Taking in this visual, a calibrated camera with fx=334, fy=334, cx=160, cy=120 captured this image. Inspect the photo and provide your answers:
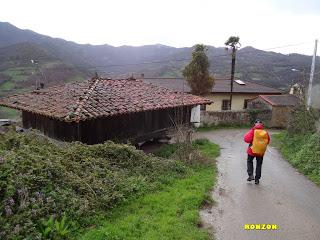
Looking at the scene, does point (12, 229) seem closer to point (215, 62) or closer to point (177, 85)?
point (177, 85)

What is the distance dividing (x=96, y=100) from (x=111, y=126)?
49.3 inches

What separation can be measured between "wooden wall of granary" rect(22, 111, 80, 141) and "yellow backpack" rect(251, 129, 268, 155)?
6.62 meters

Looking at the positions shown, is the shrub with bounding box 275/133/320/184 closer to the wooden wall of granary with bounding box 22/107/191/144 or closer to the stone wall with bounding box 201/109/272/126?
the wooden wall of granary with bounding box 22/107/191/144

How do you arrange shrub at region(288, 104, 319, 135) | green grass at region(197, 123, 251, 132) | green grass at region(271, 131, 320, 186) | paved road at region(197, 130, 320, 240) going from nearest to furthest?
paved road at region(197, 130, 320, 240) → green grass at region(271, 131, 320, 186) → shrub at region(288, 104, 319, 135) → green grass at region(197, 123, 251, 132)

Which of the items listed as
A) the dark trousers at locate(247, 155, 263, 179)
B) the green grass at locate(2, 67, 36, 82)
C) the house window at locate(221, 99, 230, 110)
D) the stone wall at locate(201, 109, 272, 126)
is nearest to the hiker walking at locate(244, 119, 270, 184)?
the dark trousers at locate(247, 155, 263, 179)

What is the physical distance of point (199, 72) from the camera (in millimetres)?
28016

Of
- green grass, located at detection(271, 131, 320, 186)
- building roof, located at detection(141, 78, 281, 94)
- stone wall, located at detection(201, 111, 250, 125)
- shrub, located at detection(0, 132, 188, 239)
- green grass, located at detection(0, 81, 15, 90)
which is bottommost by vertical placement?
green grass, located at detection(0, 81, 15, 90)

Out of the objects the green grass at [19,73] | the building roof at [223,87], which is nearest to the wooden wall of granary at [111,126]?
the building roof at [223,87]

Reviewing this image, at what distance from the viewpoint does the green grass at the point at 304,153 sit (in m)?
11.6

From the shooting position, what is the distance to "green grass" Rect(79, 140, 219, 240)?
615 cm

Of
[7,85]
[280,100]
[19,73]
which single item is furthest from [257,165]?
[19,73]

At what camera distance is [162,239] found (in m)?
6.00

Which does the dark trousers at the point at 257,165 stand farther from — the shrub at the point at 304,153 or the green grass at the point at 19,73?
the green grass at the point at 19,73

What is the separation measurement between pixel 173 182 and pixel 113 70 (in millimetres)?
100739
